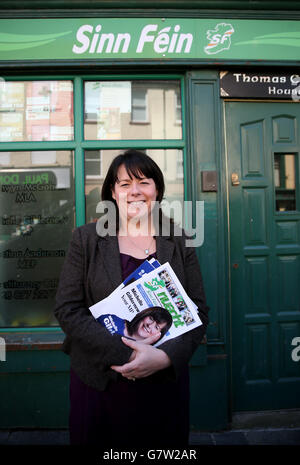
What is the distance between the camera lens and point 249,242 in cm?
334

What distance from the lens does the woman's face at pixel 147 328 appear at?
5.19 ft

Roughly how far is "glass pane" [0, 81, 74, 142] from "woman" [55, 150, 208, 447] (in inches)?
76.0

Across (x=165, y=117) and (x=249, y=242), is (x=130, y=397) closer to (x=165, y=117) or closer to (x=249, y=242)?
(x=249, y=242)

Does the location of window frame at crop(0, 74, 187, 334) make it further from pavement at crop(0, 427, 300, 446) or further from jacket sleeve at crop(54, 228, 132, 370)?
jacket sleeve at crop(54, 228, 132, 370)

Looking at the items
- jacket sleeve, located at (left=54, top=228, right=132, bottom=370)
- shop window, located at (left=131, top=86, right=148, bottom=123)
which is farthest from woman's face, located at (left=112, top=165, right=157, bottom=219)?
shop window, located at (left=131, top=86, right=148, bottom=123)

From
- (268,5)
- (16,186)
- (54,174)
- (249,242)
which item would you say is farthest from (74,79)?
(249,242)

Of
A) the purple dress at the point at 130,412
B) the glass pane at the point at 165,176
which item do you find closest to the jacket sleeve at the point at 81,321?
the purple dress at the point at 130,412

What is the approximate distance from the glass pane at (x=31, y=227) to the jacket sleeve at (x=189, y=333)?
1.91m

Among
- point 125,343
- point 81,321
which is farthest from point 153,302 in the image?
point 81,321

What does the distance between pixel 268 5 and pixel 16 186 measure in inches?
123

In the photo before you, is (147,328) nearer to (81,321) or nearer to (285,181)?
(81,321)

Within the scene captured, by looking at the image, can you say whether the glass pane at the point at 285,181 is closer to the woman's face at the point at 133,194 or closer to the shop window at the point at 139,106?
the shop window at the point at 139,106

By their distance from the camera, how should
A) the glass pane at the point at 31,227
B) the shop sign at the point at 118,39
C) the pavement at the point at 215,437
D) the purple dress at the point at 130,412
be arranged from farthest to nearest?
the glass pane at the point at 31,227
the shop sign at the point at 118,39
the pavement at the point at 215,437
the purple dress at the point at 130,412

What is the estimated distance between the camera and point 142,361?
4.91 feet
